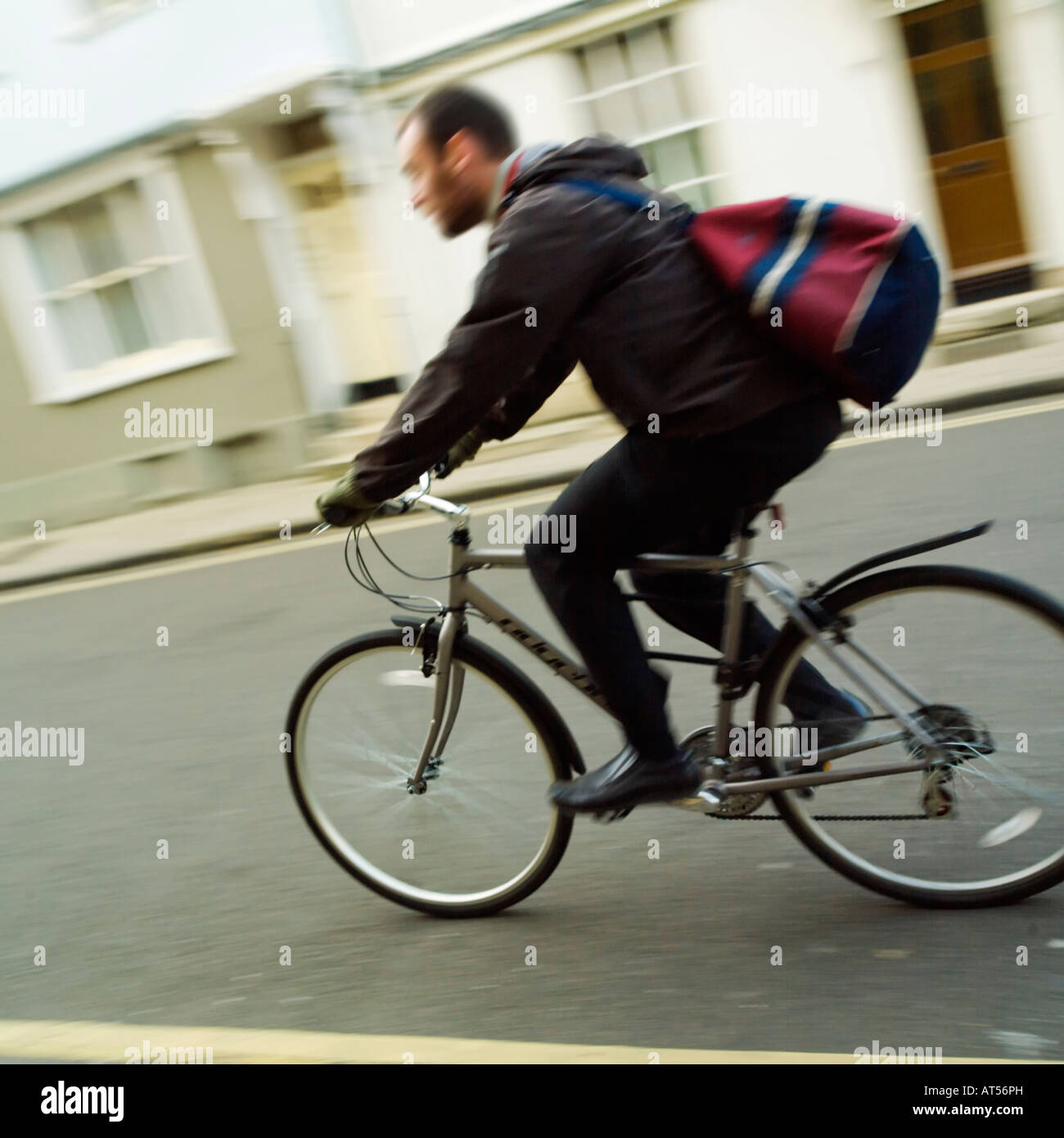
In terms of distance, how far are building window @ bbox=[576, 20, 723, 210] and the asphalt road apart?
684 centimetres

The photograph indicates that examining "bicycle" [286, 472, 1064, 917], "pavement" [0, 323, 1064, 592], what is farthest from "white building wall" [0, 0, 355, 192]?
"bicycle" [286, 472, 1064, 917]

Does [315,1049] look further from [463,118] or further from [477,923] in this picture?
[463,118]

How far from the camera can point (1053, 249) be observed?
1113cm

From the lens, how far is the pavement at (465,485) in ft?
28.5

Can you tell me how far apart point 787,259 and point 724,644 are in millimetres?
923

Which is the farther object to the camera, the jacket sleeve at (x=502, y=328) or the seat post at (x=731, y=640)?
the seat post at (x=731, y=640)

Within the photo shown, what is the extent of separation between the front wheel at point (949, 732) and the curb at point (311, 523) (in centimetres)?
557

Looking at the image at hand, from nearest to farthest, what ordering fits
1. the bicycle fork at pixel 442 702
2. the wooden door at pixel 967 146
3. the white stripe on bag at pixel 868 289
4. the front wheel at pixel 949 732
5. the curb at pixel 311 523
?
the white stripe on bag at pixel 868 289 → the front wheel at pixel 949 732 → the bicycle fork at pixel 442 702 → the curb at pixel 311 523 → the wooden door at pixel 967 146

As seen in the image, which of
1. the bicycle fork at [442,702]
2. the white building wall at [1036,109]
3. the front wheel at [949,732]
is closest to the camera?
the front wheel at [949,732]

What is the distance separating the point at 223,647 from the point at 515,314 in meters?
4.25

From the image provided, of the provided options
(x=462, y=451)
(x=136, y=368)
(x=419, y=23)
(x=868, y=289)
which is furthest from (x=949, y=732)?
(x=136, y=368)

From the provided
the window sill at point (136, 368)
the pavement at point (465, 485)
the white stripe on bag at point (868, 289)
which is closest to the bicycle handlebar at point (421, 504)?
the white stripe on bag at point (868, 289)

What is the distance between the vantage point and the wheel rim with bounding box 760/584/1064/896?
276cm

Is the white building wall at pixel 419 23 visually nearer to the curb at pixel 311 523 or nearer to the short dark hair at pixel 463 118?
the curb at pixel 311 523
